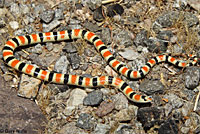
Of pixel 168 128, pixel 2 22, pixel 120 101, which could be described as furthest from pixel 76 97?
pixel 2 22

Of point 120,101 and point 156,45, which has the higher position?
point 156,45

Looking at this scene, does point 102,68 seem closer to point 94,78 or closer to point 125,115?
point 94,78

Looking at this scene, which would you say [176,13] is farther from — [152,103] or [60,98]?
[60,98]

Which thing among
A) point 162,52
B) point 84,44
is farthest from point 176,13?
point 84,44

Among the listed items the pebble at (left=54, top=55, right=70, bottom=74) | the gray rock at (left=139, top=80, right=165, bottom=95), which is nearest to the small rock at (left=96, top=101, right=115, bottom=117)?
the gray rock at (left=139, top=80, right=165, bottom=95)

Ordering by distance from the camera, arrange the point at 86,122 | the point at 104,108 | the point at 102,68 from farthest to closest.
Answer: the point at 102,68 → the point at 104,108 → the point at 86,122

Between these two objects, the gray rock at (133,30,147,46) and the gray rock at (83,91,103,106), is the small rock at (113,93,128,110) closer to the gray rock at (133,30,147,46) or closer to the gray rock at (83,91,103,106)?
the gray rock at (83,91,103,106)

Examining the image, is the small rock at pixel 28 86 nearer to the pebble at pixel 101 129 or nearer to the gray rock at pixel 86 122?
the gray rock at pixel 86 122
